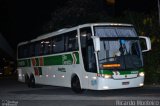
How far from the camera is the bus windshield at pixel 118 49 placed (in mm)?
18938

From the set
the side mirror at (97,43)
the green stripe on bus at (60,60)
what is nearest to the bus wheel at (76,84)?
the green stripe on bus at (60,60)

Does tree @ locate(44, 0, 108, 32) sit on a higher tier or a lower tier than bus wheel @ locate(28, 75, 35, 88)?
higher

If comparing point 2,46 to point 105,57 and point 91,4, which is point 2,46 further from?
point 105,57

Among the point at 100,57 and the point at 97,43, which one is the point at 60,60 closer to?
the point at 100,57

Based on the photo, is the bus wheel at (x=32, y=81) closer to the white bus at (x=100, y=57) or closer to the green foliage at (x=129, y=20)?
the white bus at (x=100, y=57)

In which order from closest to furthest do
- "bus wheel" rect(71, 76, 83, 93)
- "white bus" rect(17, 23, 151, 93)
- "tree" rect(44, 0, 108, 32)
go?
"white bus" rect(17, 23, 151, 93) → "bus wheel" rect(71, 76, 83, 93) → "tree" rect(44, 0, 108, 32)

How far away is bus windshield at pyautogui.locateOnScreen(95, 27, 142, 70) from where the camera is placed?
62.1 feet

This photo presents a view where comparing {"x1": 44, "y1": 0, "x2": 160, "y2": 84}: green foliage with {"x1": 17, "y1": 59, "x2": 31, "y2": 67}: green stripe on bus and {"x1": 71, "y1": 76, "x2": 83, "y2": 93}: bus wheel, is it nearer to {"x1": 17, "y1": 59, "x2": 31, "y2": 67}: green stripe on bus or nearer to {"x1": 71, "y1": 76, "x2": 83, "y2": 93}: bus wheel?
{"x1": 17, "y1": 59, "x2": 31, "y2": 67}: green stripe on bus

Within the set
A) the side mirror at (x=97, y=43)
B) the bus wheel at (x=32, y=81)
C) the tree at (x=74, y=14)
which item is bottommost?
the bus wheel at (x=32, y=81)

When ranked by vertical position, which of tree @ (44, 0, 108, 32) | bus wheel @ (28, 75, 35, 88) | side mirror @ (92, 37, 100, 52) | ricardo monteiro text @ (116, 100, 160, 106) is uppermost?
tree @ (44, 0, 108, 32)

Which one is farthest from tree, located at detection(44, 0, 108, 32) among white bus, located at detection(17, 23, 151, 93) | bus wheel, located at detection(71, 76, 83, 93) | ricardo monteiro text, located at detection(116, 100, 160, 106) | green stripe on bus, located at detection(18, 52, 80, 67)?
ricardo monteiro text, located at detection(116, 100, 160, 106)

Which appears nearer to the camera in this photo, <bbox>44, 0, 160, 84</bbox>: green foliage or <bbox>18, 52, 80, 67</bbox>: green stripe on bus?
<bbox>18, 52, 80, 67</bbox>: green stripe on bus

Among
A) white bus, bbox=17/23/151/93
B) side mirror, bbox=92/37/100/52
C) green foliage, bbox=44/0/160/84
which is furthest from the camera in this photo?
green foliage, bbox=44/0/160/84

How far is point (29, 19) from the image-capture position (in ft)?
191
